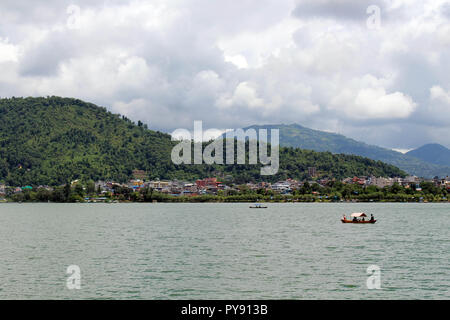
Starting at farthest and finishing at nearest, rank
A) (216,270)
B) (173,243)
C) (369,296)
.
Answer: (173,243) → (216,270) → (369,296)

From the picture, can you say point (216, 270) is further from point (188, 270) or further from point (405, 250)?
point (405, 250)

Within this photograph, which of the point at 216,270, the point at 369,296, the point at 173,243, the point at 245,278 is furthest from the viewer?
the point at 173,243

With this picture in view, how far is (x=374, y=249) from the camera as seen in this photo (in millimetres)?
56469

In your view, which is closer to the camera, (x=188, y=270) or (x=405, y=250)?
(x=188, y=270)

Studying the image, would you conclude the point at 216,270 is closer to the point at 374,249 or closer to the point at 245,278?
the point at 245,278
